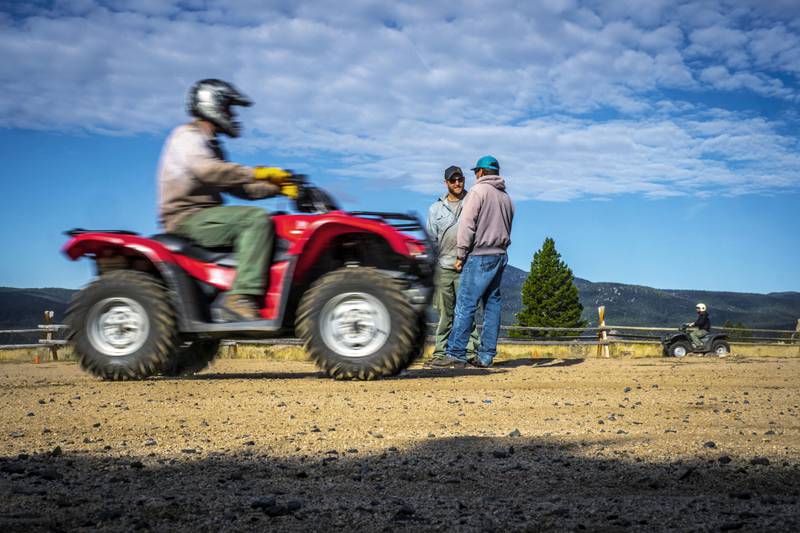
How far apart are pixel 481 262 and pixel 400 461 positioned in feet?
15.8

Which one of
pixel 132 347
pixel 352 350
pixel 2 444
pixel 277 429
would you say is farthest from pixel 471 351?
pixel 2 444

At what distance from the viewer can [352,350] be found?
5801mm

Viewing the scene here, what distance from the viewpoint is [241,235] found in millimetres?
5727

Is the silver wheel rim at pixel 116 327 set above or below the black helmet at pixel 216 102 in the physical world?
below

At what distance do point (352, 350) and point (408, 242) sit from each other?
3.03ft

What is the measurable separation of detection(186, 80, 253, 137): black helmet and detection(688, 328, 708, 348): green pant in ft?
63.0

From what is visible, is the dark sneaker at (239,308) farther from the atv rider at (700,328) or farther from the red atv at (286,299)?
the atv rider at (700,328)

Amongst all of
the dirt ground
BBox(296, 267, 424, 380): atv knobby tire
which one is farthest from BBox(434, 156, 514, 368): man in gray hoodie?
the dirt ground

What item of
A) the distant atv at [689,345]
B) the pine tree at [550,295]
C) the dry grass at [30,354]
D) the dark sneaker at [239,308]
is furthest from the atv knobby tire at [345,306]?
the pine tree at [550,295]

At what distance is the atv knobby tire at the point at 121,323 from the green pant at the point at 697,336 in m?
19.5

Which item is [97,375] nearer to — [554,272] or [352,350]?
[352,350]

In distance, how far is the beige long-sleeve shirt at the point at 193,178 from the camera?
5859 millimetres

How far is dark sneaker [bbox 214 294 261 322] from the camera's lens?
5.79m

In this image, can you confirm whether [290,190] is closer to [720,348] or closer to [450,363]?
[450,363]
